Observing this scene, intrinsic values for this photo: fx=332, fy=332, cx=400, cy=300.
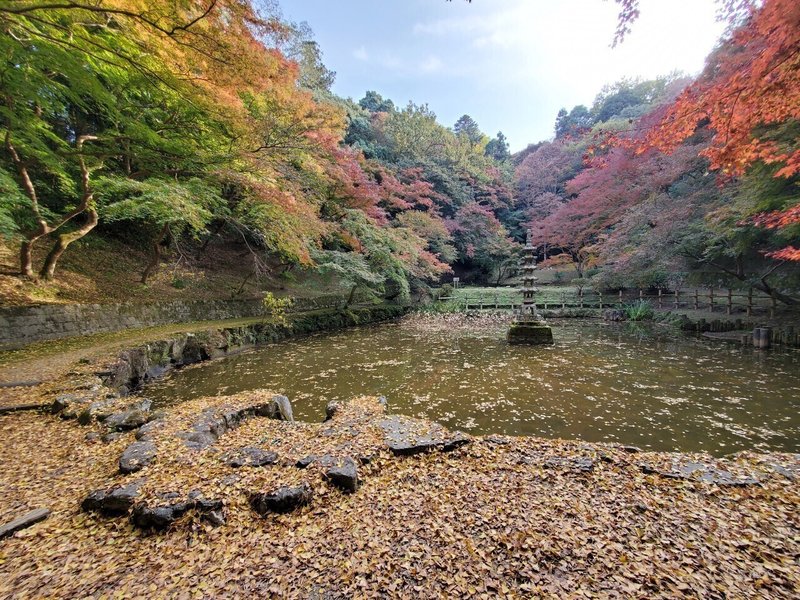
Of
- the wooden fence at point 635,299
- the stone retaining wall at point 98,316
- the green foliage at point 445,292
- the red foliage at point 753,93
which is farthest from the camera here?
the green foliage at point 445,292

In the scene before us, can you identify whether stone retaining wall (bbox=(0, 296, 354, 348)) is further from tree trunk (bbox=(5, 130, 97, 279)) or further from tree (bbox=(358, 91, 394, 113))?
tree (bbox=(358, 91, 394, 113))

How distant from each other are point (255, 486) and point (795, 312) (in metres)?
15.1

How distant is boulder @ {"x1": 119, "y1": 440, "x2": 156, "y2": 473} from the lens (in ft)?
8.41

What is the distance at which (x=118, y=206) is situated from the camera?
677 centimetres

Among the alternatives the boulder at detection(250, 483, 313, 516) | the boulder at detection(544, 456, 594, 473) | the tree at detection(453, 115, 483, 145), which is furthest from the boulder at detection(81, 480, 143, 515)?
the tree at detection(453, 115, 483, 145)

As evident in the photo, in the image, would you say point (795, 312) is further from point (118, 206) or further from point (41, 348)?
point (41, 348)

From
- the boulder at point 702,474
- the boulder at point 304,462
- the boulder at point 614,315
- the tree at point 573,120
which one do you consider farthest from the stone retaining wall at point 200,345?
the tree at point 573,120

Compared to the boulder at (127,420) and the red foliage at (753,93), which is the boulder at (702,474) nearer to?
the red foliage at (753,93)

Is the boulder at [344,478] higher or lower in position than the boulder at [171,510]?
lower

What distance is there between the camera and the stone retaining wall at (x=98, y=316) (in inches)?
236

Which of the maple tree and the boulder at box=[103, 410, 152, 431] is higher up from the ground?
the maple tree

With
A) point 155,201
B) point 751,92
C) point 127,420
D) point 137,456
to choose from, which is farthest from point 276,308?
point 751,92

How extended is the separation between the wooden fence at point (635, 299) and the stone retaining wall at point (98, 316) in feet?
38.3

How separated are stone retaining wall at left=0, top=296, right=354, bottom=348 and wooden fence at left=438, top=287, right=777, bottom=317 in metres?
11.7
